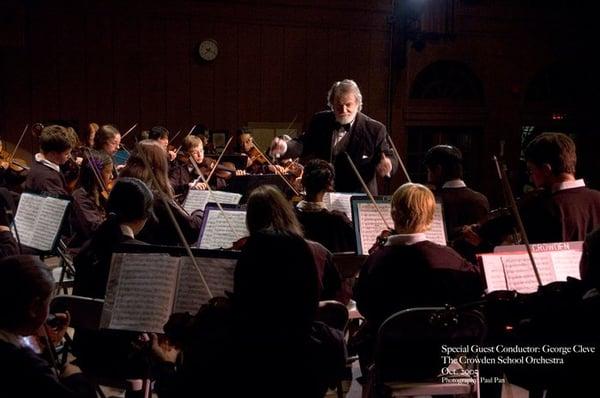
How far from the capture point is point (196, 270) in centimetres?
219

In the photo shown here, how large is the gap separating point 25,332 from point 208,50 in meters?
8.16

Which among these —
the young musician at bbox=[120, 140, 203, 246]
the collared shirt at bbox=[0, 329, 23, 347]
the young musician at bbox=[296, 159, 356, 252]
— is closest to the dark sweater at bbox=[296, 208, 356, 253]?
the young musician at bbox=[296, 159, 356, 252]

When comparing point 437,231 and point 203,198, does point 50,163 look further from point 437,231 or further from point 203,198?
point 437,231

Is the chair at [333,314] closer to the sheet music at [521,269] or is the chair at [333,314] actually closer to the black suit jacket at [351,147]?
the sheet music at [521,269]

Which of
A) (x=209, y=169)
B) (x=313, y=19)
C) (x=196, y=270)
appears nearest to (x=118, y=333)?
(x=196, y=270)

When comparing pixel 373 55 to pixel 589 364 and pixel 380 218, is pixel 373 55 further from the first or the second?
pixel 589 364

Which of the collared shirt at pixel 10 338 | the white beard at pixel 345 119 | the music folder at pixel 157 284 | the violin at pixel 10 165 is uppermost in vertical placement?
the white beard at pixel 345 119

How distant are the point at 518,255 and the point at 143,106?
24.9 ft

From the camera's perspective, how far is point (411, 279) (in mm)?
2518

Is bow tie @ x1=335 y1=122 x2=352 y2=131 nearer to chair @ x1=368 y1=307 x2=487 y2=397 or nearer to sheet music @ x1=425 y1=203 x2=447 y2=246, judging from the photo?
sheet music @ x1=425 y1=203 x2=447 y2=246

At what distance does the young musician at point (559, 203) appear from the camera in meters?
2.79

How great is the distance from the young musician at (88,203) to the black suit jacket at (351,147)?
132 cm

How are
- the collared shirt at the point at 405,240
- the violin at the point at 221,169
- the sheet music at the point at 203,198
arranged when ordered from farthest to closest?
the violin at the point at 221,169 → the sheet music at the point at 203,198 → the collared shirt at the point at 405,240

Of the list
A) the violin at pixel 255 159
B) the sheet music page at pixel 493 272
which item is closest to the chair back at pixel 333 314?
the sheet music page at pixel 493 272
